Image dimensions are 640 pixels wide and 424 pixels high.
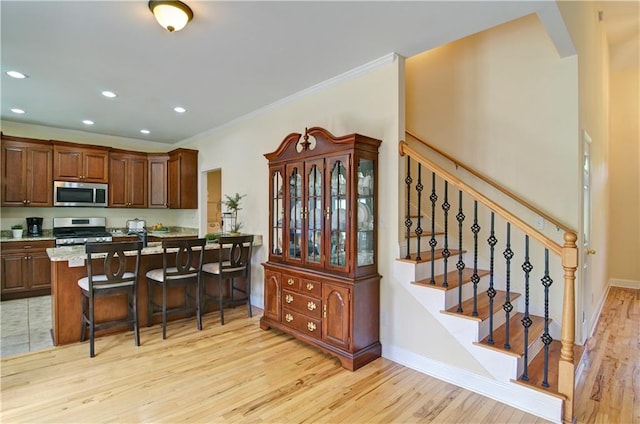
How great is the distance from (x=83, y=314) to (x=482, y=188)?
14.5 ft

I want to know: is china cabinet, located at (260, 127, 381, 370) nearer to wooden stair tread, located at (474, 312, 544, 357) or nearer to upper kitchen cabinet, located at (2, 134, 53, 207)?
wooden stair tread, located at (474, 312, 544, 357)

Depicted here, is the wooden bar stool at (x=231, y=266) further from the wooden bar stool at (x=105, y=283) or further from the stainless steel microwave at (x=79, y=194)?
the stainless steel microwave at (x=79, y=194)

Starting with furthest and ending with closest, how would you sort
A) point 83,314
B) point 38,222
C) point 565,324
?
point 38,222, point 83,314, point 565,324

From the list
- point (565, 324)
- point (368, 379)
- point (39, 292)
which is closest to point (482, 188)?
point (565, 324)

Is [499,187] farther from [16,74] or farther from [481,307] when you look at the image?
[16,74]

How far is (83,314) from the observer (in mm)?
3424

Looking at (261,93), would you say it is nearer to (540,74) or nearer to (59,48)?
(59,48)

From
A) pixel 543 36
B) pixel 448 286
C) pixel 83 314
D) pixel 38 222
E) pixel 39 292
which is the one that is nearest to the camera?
pixel 448 286

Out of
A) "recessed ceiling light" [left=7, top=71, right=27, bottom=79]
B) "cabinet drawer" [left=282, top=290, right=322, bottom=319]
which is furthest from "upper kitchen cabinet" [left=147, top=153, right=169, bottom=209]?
"cabinet drawer" [left=282, top=290, right=322, bottom=319]

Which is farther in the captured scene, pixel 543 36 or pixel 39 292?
pixel 39 292

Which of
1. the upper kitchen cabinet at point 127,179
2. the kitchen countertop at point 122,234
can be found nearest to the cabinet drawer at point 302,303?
the kitchen countertop at point 122,234

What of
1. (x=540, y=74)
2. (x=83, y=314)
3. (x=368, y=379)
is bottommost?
(x=368, y=379)

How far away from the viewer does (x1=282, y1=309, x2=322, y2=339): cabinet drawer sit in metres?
3.20

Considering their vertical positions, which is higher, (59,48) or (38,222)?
(59,48)
